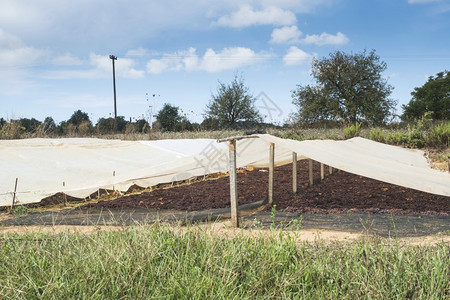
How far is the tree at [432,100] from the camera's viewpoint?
1041 inches

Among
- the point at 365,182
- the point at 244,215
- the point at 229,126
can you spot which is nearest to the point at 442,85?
the point at 229,126

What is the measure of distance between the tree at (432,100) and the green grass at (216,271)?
26440mm

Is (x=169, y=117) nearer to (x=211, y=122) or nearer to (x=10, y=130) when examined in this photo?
(x=211, y=122)

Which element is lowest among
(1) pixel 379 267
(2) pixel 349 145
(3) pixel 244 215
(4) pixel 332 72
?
(3) pixel 244 215

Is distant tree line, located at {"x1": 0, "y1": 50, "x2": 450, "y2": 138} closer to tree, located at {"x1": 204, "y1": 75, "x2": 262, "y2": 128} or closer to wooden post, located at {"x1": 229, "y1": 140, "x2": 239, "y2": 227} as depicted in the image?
tree, located at {"x1": 204, "y1": 75, "x2": 262, "y2": 128}

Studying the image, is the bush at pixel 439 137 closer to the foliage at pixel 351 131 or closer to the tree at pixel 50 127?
the foliage at pixel 351 131

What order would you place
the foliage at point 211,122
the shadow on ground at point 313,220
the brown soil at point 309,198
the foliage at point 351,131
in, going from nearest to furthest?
the shadow on ground at point 313,220
the brown soil at point 309,198
the foliage at point 351,131
the foliage at point 211,122

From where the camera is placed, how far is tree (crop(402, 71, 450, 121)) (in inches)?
1041

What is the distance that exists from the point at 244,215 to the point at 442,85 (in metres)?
27.2

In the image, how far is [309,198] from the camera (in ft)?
18.4

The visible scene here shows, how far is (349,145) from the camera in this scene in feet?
19.9

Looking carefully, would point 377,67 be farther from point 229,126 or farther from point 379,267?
point 379,267

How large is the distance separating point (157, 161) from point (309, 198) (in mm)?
4783

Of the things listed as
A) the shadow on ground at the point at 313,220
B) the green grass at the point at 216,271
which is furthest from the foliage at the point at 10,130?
the green grass at the point at 216,271
